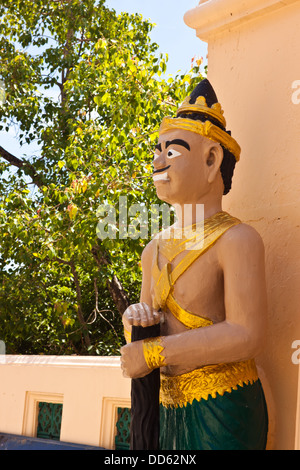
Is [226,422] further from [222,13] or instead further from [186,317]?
[222,13]

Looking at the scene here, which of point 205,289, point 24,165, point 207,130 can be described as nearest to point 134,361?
point 205,289

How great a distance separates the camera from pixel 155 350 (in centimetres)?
188

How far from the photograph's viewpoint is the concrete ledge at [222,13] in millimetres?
2381

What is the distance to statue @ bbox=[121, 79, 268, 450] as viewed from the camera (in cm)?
187

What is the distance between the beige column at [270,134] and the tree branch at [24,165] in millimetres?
5443

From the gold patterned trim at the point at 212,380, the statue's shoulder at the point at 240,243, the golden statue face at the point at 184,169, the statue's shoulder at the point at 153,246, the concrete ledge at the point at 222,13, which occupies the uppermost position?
the concrete ledge at the point at 222,13

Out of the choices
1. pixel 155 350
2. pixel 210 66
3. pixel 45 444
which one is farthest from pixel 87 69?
pixel 155 350

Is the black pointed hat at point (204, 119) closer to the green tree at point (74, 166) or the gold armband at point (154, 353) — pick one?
the gold armband at point (154, 353)

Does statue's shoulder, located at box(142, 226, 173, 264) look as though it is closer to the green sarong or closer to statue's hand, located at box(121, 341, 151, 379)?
statue's hand, located at box(121, 341, 151, 379)

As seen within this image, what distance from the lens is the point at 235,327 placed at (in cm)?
186

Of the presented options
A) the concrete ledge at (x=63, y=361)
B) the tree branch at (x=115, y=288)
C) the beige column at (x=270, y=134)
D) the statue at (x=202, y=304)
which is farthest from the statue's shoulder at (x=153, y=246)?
the tree branch at (x=115, y=288)

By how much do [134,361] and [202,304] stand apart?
0.30m

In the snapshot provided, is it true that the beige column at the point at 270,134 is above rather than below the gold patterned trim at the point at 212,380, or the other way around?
above
